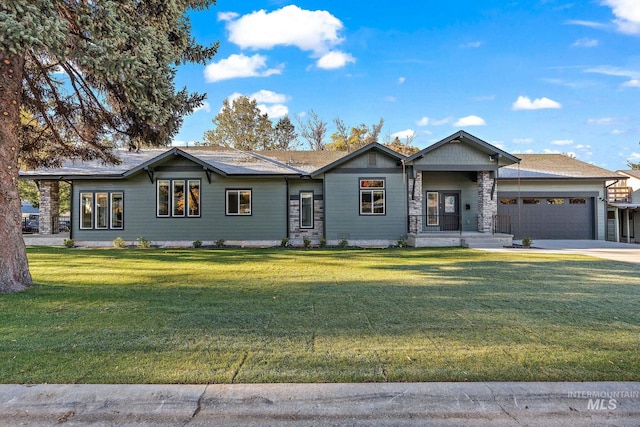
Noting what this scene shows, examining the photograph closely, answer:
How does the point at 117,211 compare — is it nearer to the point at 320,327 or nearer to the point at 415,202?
the point at 415,202

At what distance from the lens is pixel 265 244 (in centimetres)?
1572

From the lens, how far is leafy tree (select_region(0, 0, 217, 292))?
5387 mm

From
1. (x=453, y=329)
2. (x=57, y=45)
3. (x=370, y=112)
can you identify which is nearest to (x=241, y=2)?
(x=57, y=45)

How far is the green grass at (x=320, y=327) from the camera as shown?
10.2ft

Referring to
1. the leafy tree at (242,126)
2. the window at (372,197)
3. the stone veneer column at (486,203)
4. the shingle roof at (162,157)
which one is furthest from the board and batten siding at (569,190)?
the leafy tree at (242,126)

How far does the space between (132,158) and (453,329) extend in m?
17.4

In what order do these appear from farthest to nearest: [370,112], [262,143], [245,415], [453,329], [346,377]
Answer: [262,143], [370,112], [453,329], [346,377], [245,415]

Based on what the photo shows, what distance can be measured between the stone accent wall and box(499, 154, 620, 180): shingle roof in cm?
870

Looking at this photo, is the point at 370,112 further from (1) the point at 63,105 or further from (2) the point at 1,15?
(2) the point at 1,15

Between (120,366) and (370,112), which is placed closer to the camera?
(120,366)

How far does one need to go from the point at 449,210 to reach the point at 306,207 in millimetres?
6798

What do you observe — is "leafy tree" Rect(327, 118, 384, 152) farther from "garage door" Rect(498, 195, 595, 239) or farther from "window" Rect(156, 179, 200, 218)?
"window" Rect(156, 179, 200, 218)
